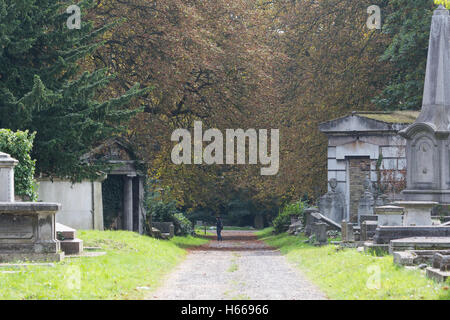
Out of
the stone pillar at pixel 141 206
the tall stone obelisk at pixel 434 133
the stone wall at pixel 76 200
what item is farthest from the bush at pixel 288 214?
the tall stone obelisk at pixel 434 133

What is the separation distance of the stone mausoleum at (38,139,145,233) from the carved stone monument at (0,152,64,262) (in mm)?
11591

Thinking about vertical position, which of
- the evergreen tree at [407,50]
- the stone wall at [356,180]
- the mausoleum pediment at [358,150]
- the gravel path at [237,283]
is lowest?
the gravel path at [237,283]

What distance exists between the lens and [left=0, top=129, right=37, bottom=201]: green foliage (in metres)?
20.6

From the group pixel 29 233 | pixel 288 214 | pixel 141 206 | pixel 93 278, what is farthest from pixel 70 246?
pixel 288 214

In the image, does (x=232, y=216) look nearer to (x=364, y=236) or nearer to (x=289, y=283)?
(x=364, y=236)

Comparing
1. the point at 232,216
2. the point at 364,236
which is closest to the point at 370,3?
the point at 364,236

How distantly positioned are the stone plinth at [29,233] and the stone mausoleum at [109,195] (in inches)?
456

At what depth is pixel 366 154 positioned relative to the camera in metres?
28.8

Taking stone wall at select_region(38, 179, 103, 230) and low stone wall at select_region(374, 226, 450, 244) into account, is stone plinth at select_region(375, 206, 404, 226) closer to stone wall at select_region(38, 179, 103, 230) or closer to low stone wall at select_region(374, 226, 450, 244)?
low stone wall at select_region(374, 226, 450, 244)

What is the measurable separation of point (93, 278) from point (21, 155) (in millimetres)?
7914

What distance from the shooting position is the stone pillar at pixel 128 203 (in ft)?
107

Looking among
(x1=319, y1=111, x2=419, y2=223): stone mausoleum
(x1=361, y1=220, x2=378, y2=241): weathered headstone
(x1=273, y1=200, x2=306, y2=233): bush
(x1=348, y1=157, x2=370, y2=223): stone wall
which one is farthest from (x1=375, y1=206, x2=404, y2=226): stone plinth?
(x1=273, y1=200, x2=306, y2=233): bush

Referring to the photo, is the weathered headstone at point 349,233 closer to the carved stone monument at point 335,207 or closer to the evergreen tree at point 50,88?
the carved stone monument at point 335,207
